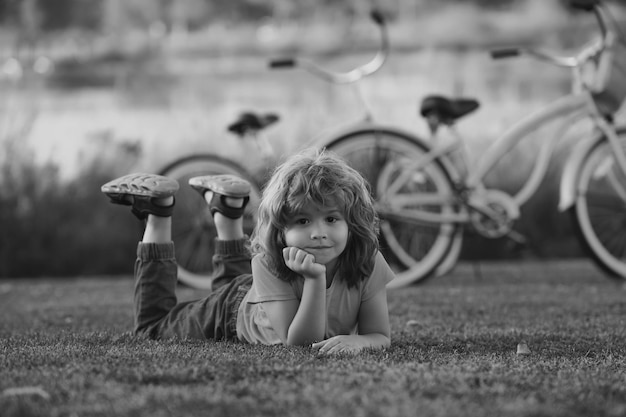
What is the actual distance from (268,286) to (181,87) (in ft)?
19.2

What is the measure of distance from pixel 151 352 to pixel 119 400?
675 millimetres

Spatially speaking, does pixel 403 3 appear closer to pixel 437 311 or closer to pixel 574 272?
pixel 574 272

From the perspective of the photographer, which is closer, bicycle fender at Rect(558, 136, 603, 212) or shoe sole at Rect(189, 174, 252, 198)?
shoe sole at Rect(189, 174, 252, 198)

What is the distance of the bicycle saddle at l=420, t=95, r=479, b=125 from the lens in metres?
4.95

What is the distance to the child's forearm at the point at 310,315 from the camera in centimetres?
248

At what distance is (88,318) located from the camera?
13.0 ft

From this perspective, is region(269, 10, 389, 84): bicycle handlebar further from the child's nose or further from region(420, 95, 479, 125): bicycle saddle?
the child's nose

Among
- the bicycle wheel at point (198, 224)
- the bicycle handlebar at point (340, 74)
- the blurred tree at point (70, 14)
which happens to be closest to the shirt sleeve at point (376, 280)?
the bicycle wheel at point (198, 224)

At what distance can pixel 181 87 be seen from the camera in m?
8.26

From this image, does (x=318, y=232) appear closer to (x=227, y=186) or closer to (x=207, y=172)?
(x=227, y=186)

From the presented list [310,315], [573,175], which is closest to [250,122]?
[573,175]

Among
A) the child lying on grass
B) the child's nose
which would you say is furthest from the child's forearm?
the child's nose

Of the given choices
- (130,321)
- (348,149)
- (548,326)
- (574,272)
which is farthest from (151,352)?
(574,272)

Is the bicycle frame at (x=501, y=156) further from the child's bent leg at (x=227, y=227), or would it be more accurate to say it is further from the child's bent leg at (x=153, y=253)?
the child's bent leg at (x=153, y=253)
